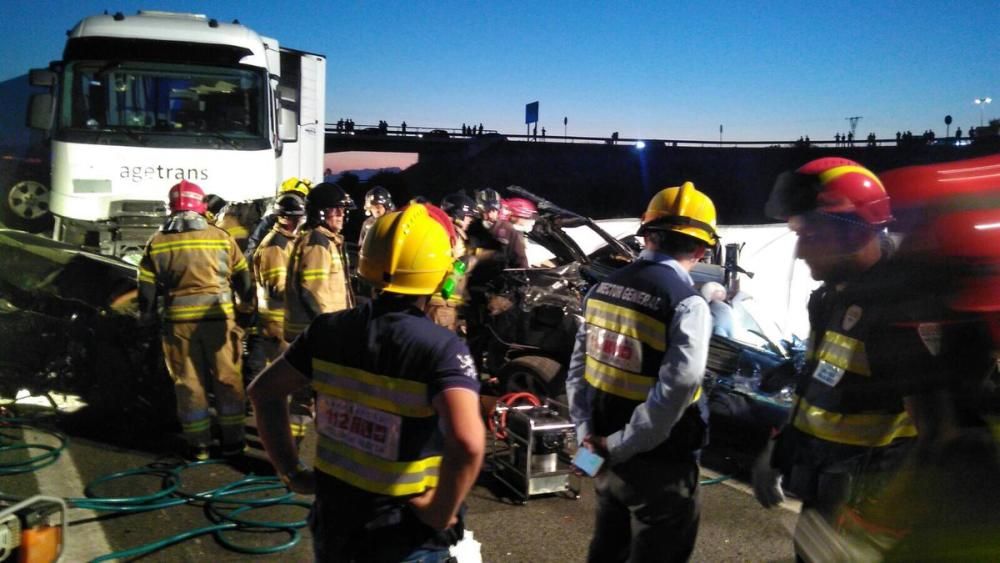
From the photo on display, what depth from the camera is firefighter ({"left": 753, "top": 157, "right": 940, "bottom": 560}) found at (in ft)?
7.81

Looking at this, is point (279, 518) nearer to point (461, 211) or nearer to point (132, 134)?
point (461, 211)

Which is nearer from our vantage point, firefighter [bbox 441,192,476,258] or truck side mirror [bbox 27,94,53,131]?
truck side mirror [bbox 27,94,53,131]

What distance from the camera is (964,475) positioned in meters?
1.48

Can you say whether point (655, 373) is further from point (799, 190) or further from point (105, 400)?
point (105, 400)

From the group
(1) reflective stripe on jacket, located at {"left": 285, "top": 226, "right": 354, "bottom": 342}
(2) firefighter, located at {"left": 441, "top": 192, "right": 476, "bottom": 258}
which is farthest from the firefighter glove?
(2) firefighter, located at {"left": 441, "top": 192, "right": 476, "bottom": 258}

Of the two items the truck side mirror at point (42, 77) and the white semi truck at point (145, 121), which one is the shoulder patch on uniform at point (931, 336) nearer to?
the white semi truck at point (145, 121)

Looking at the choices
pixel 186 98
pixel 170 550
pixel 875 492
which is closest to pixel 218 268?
pixel 170 550

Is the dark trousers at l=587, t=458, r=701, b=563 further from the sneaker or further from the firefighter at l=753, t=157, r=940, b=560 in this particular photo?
the sneaker

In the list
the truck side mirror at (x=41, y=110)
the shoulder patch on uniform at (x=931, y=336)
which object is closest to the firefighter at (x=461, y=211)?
the truck side mirror at (x=41, y=110)

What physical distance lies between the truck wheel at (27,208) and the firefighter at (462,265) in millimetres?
5017

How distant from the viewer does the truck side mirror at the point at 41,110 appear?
8.30 m

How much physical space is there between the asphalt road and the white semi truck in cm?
305

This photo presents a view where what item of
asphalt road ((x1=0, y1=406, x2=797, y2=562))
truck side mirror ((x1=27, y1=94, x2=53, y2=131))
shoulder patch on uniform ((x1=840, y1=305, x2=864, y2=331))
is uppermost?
truck side mirror ((x1=27, y1=94, x2=53, y2=131))

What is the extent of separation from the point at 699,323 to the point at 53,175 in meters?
7.93
